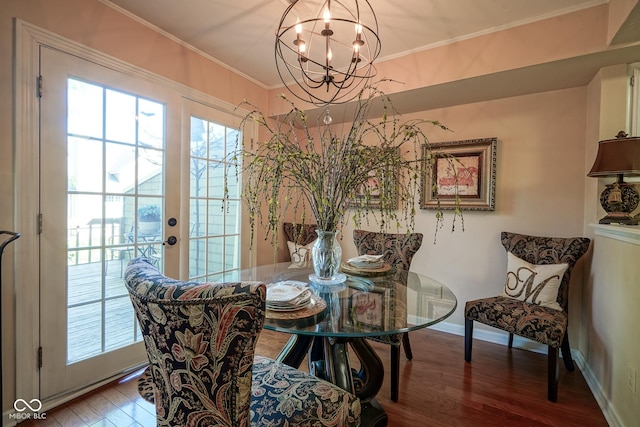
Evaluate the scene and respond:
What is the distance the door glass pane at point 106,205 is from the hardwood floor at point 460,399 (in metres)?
0.35

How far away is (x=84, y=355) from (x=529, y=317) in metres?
2.95

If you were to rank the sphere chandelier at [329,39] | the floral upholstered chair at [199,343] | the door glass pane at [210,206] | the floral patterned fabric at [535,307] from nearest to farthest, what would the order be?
1. the floral upholstered chair at [199,343]
2. the sphere chandelier at [329,39]
3. the floral patterned fabric at [535,307]
4. the door glass pane at [210,206]

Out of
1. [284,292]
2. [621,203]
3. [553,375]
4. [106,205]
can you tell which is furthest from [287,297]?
[621,203]

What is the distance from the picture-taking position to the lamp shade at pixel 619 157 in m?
1.70

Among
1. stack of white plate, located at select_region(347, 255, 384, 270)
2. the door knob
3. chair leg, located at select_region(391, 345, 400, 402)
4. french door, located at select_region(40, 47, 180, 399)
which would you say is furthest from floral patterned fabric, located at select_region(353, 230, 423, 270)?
french door, located at select_region(40, 47, 180, 399)

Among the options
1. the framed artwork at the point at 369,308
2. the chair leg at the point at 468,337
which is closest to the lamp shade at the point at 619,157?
the chair leg at the point at 468,337

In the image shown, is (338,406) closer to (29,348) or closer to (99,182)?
(29,348)

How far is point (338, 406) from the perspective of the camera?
1079mm

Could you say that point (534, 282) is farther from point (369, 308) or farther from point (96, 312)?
point (96, 312)

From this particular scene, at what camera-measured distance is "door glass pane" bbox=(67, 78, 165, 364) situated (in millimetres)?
1865

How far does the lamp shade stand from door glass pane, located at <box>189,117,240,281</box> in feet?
8.52

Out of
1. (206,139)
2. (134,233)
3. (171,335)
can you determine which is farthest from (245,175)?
(171,335)

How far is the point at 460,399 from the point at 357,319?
3.98 feet

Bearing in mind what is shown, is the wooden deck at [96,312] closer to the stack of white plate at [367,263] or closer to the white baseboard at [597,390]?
the stack of white plate at [367,263]
